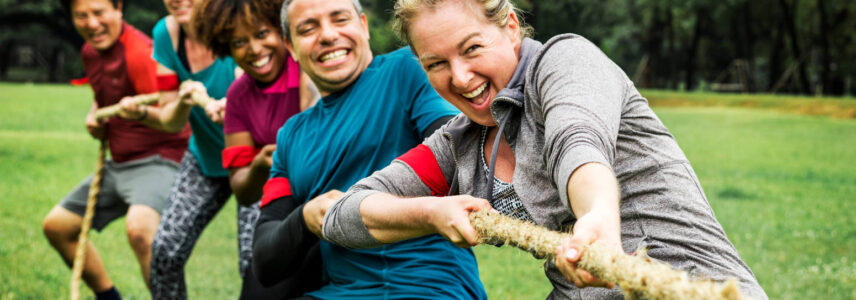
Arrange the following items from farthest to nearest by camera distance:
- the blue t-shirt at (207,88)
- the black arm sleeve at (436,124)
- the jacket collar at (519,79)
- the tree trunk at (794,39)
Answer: the tree trunk at (794,39), the blue t-shirt at (207,88), the black arm sleeve at (436,124), the jacket collar at (519,79)

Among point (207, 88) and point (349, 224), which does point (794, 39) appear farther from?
point (349, 224)

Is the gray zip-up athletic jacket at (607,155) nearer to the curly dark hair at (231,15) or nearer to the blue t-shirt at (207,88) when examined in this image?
the curly dark hair at (231,15)

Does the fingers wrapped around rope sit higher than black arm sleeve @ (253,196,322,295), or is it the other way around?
the fingers wrapped around rope

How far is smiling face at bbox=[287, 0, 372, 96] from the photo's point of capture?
3.36 m

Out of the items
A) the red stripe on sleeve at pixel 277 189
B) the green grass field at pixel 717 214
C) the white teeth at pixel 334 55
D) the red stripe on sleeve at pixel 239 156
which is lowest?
the green grass field at pixel 717 214

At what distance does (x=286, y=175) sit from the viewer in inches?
134

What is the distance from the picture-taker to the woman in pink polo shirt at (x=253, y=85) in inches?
160

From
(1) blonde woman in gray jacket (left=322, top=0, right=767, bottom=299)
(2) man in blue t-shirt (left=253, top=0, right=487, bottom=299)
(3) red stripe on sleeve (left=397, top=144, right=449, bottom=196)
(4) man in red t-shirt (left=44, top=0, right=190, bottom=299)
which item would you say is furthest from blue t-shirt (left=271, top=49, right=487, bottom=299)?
(4) man in red t-shirt (left=44, top=0, right=190, bottom=299)

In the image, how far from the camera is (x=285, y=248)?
3.07 metres

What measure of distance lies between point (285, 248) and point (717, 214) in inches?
291

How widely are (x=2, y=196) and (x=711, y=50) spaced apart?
1879 inches

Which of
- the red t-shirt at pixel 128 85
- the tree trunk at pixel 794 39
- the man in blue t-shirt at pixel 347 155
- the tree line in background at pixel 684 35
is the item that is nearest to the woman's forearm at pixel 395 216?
the man in blue t-shirt at pixel 347 155

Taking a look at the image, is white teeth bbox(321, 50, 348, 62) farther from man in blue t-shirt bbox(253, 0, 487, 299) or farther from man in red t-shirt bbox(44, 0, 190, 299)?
man in red t-shirt bbox(44, 0, 190, 299)

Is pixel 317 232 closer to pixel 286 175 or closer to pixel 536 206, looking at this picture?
pixel 286 175
